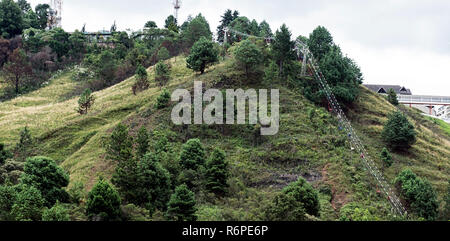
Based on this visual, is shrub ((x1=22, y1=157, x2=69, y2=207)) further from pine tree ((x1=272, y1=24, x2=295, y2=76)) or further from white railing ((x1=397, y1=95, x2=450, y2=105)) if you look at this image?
white railing ((x1=397, y1=95, x2=450, y2=105))

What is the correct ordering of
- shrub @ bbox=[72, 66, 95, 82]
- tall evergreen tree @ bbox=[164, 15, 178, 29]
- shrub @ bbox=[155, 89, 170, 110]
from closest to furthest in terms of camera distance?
1. shrub @ bbox=[155, 89, 170, 110]
2. shrub @ bbox=[72, 66, 95, 82]
3. tall evergreen tree @ bbox=[164, 15, 178, 29]

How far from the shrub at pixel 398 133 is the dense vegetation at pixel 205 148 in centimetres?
11

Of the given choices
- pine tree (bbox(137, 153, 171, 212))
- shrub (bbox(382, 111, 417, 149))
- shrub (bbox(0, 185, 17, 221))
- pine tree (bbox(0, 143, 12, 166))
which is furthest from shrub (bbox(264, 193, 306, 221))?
pine tree (bbox(0, 143, 12, 166))

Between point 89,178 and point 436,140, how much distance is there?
36.9m

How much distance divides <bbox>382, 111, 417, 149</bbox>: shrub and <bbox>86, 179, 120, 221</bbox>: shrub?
2967 cm

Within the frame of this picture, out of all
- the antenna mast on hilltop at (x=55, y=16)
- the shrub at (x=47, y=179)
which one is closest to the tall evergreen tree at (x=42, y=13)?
the antenna mast on hilltop at (x=55, y=16)

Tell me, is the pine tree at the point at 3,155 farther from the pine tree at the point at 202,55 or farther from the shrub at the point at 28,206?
the pine tree at the point at 202,55

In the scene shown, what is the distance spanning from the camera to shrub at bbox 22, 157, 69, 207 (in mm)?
36531

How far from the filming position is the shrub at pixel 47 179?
3653 cm

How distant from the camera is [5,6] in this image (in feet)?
324

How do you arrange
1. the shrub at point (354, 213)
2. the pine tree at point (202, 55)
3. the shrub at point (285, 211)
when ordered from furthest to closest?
the pine tree at point (202, 55) < the shrub at point (354, 213) < the shrub at point (285, 211)

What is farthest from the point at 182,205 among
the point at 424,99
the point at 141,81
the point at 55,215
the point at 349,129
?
the point at 424,99

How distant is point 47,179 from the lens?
3734 centimetres

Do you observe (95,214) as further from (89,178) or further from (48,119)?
(48,119)
